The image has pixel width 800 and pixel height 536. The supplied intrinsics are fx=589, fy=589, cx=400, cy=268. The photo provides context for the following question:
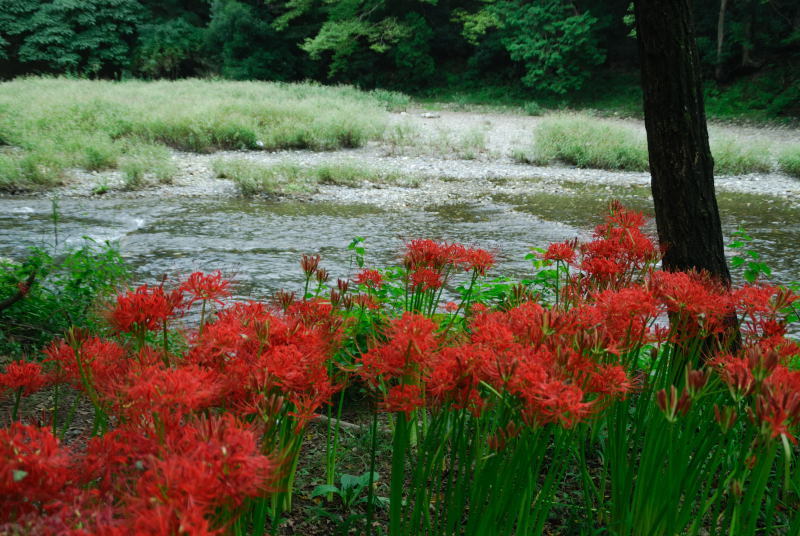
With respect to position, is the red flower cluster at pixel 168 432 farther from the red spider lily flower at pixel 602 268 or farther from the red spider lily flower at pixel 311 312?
the red spider lily flower at pixel 602 268

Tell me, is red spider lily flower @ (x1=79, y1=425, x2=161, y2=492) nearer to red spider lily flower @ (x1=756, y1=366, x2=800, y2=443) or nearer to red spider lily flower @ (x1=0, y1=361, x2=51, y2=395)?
red spider lily flower @ (x1=0, y1=361, x2=51, y2=395)

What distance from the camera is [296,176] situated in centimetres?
1204

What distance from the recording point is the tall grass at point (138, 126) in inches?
472

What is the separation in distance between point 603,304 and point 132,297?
1072 mm

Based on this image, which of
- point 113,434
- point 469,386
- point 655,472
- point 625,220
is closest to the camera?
point 113,434

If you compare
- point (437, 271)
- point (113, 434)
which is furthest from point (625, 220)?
point (113, 434)

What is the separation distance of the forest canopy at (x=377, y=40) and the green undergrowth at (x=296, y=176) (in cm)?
1742

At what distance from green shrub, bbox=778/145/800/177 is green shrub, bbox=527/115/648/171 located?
2959 millimetres

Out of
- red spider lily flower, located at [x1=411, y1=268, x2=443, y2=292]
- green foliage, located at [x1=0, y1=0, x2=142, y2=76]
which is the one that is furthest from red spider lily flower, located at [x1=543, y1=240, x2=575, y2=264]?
green foliage, located at [x1=0, y1=0, x2=142, y2=76]

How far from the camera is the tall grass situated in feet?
39.3

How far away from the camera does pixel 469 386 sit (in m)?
1.09

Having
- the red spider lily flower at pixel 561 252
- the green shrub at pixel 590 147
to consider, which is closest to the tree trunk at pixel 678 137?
the red spider lily flower at pixel 561 252

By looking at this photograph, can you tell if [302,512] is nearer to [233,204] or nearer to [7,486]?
[7,486]

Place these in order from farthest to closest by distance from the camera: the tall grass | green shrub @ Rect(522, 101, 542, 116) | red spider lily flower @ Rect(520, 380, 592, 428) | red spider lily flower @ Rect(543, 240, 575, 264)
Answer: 1. green shrub @ Rect(522, 101, 542, 116)
2. the tall grass
3. red spider lily flower @ Rect(543, 240, 575, 264)
4. red spider lily flower @ Rect(520, 380, 592, 428)
